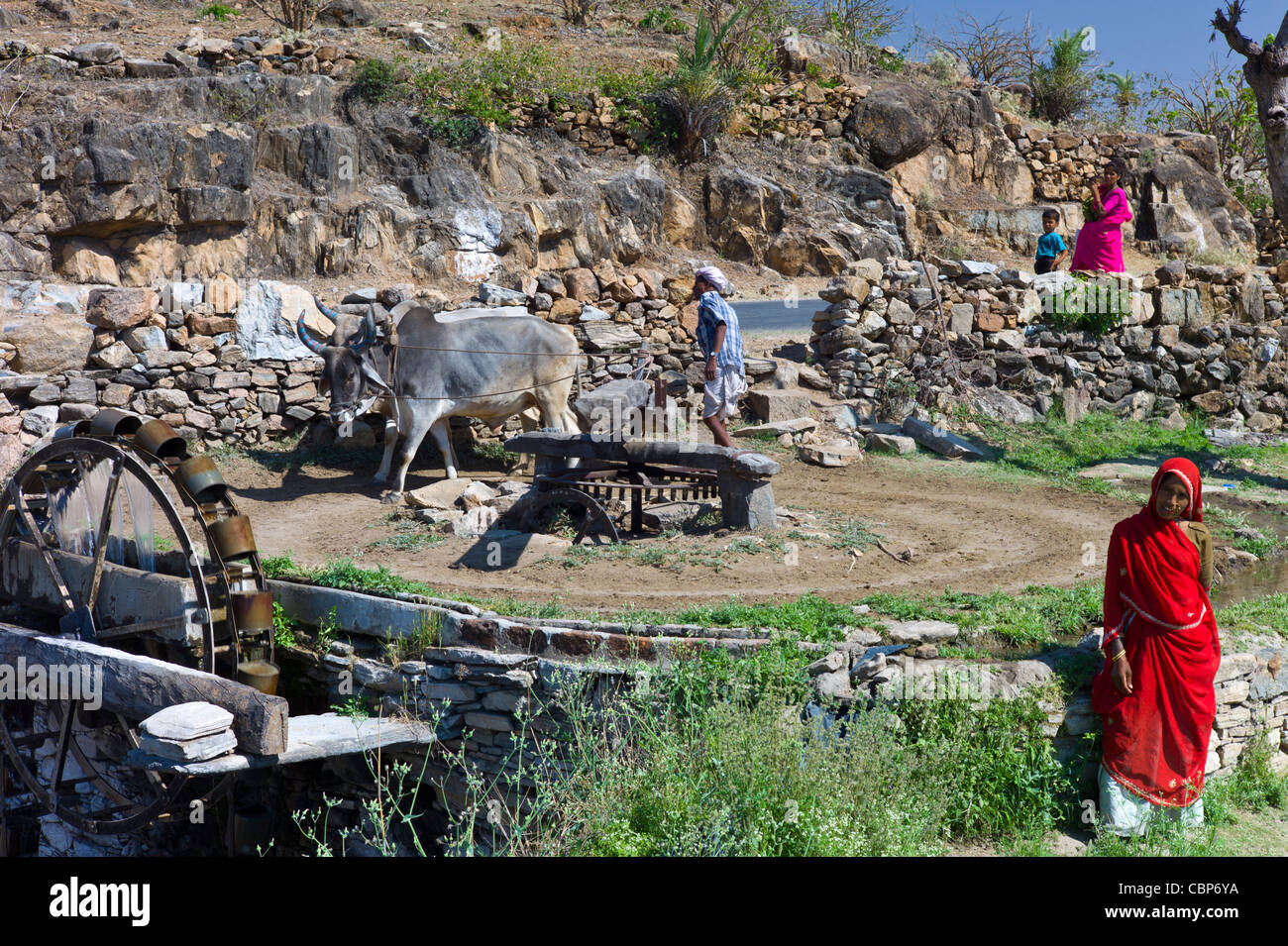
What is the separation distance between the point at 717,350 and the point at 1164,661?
4.77 metres

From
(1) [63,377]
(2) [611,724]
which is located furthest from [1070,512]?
(1) [63,377]

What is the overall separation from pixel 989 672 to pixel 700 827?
181cm

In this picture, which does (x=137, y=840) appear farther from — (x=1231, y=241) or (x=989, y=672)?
(x=1231, y=241)

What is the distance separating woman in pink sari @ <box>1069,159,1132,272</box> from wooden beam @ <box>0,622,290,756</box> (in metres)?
12.1

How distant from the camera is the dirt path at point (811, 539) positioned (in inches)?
282

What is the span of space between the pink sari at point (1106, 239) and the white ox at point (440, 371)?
7.57 meters

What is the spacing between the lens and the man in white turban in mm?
9086

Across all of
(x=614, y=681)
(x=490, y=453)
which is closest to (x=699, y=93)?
(x=490, y=453)

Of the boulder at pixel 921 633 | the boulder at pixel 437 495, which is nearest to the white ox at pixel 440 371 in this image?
the boulder at pixel 437 495

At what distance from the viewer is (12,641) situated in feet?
23.9

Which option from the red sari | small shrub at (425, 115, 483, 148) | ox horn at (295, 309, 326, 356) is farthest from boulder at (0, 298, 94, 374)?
the red sari

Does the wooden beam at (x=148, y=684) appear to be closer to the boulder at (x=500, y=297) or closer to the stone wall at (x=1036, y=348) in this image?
the boulder at (x=500, y=297)

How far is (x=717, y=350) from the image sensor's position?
914cm

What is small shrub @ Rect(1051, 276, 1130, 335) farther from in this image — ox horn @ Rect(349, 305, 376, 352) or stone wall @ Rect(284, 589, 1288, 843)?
ox horn @ Rect(349, 305, 376, 352)
